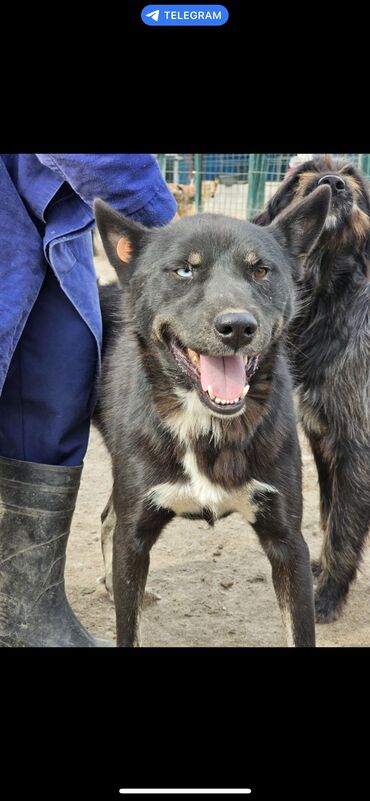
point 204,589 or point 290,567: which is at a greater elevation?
point 290,567

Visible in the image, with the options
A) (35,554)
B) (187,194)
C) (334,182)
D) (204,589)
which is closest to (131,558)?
(35,554)

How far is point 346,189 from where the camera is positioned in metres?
3.37

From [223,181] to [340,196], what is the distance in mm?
6502

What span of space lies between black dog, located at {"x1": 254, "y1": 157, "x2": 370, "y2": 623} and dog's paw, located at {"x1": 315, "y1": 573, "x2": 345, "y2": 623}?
0.04 metres
